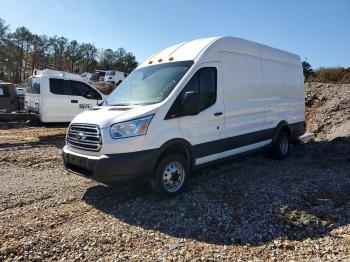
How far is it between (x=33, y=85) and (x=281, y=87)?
8.75 m

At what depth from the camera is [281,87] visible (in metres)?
8.66

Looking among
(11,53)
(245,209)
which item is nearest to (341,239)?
(245,209)

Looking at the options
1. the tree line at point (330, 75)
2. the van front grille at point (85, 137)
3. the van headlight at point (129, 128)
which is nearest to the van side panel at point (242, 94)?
the van headlight at point (129, 128)

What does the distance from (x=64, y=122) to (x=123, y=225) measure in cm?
896

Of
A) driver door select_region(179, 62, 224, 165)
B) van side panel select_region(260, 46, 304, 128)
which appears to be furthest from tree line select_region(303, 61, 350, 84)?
driver door select_region(179, 62, 224, 165)

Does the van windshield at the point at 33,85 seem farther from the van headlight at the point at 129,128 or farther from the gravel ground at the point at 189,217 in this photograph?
the van headlight at the point at 129,128

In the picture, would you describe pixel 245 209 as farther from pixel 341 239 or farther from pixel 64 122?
pixel 64 122

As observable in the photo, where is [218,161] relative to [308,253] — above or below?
above

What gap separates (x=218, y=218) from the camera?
196 inches

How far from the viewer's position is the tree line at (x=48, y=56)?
7488cm

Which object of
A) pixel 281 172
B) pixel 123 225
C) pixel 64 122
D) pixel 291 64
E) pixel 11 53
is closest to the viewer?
pixel 123 225

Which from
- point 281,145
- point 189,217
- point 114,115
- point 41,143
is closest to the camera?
point 189,217

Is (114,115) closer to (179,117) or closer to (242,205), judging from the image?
(179,117)

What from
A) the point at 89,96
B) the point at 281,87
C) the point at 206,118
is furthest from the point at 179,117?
the point at 89,96
